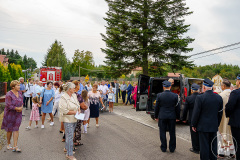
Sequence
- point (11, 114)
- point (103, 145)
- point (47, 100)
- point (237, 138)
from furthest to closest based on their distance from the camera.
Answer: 1. point (47, 100)
2. point (103, 145)
3. point (11, 114)
4. point (237, 138)

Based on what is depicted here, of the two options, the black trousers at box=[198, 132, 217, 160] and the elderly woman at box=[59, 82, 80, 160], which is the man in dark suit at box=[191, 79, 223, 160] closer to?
the black trousers at box=[198, 132, 217, 160]

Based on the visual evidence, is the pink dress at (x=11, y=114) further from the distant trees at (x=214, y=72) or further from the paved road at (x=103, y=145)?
the distant trees at (x=214, y=72)

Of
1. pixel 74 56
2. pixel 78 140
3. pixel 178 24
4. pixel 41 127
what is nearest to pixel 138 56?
pixel 178 24

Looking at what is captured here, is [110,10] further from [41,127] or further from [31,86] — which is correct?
[41,127]

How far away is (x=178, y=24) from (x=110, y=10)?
7.19 metres

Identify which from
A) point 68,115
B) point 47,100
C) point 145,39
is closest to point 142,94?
point 47,100

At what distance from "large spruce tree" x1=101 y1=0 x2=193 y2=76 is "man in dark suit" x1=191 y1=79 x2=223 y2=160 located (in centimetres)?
1511

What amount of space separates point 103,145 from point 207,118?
3331 millimetres

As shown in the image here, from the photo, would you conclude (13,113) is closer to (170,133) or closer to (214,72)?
(170,133)

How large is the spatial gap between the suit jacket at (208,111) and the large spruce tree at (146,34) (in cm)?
1513

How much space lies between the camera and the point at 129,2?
20.5 metres

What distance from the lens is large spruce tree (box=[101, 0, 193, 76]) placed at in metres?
20.0

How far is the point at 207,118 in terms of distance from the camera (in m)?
4.68

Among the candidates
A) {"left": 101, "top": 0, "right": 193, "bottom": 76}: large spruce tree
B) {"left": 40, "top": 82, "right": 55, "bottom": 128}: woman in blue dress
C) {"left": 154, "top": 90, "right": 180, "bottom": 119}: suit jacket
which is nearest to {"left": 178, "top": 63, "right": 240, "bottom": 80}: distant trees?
{"left": 101, "top": 0, "right": 193, "bottom": 76}: large spruce tree
